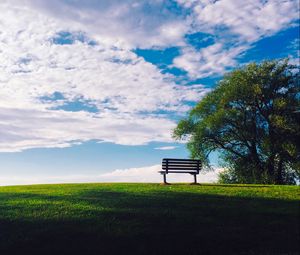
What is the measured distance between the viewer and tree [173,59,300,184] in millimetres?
38688

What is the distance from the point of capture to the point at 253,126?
4038 cm

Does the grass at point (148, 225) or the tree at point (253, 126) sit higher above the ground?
the tree at point (253, 126)

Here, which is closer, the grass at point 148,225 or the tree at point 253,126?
the grass at point 148,225

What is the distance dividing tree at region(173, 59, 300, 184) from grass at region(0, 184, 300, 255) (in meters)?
22.5

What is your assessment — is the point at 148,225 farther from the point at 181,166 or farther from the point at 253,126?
the point at 253,126

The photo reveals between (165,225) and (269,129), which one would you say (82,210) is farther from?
(269,129)

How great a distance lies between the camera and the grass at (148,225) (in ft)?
35.0

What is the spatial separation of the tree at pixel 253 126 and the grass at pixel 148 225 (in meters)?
22.5

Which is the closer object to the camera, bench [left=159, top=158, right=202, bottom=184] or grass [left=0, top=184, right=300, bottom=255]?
grass [left=0, top=184, right=300, bottom=255]

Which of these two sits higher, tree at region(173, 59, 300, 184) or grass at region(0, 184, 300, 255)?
tree at region(173, 59, 300, 184)

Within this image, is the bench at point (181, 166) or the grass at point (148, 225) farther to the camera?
the bench at point (181, 166)

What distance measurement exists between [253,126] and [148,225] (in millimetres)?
30056

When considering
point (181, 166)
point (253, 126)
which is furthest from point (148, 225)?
point (253, 126)

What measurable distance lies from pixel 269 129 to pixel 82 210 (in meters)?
29.4
